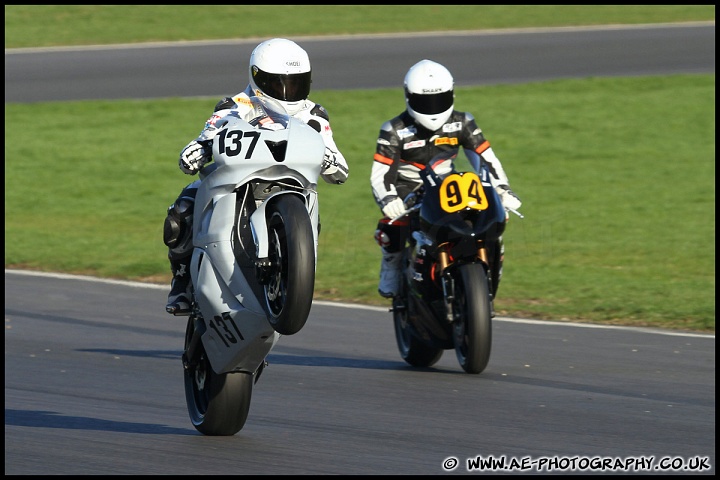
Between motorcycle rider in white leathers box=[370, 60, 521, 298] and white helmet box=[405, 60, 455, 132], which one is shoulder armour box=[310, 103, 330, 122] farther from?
white helmet box=[405, 60, 455, 132]

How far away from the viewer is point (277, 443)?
6566 mm

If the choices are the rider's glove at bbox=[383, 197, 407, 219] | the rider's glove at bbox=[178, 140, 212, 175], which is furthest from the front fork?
the rider's glove at bbox=[178, 140, 212, 175]

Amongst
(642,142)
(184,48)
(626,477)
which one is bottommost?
(626,477)

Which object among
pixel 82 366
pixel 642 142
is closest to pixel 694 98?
pixel 642 142

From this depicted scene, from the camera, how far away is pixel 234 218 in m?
6.33

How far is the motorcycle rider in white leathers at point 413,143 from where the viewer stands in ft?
32.0

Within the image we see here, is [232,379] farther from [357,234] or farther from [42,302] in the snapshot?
[357,234]

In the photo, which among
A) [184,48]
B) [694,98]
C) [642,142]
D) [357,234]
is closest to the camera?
[357,234]

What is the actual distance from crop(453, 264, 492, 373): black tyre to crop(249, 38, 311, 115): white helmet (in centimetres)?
251

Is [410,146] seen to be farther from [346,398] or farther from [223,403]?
[223,403]

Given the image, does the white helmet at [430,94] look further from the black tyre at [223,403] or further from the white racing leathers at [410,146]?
the black tyre at [223,403]

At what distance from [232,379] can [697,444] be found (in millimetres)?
Answer: 2135

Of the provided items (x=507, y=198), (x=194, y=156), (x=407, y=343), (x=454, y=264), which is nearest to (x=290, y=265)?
(x=194, y=156)

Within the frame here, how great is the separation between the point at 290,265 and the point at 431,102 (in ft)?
13.5
